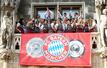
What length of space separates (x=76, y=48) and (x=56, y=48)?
96cm

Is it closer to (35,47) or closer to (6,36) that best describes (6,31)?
(6,36)

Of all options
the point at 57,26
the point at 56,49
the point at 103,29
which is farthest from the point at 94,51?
the point at 57,26

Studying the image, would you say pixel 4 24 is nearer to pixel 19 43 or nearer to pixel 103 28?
pixel 19 43

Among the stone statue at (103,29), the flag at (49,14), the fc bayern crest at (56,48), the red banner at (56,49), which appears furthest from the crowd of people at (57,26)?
the flag at (49,14)

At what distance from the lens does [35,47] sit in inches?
730

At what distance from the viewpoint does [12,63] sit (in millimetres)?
18281

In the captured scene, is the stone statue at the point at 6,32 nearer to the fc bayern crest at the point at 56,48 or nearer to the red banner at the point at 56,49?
the red banner at the point at 56,49

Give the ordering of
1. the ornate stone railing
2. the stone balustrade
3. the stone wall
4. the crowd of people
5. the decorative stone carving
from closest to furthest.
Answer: the stone balustrade < the decorative stone carving < the ornate stone railing < the crowd of people < the stone wall

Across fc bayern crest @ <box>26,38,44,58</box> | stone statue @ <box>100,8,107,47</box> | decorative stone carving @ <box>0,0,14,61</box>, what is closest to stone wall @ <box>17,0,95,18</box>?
decorative stone carving @ <box>0,0,14,61</box>

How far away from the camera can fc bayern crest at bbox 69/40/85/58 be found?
18.2 meters

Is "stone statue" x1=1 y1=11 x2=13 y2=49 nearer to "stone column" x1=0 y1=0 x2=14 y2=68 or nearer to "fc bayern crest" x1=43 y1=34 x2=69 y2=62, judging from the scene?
"stone column" x1=0 y1=0 x2=14 y2=68

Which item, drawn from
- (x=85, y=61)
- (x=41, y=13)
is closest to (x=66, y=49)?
(x=85, y=61)

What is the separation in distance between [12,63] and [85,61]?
3491mm

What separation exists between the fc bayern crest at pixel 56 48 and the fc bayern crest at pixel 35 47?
0.81 feet
